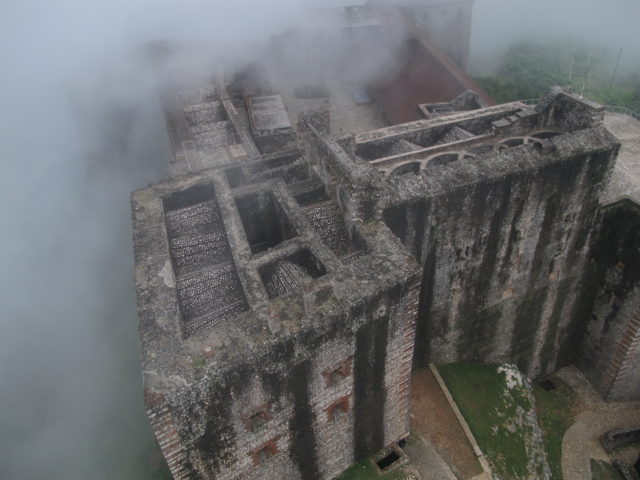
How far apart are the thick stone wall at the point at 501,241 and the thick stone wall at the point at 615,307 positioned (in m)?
0.61

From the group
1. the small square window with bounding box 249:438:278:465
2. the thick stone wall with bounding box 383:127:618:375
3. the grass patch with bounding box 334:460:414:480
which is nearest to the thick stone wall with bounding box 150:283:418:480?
the small square window with bounding box 249:438:278:465

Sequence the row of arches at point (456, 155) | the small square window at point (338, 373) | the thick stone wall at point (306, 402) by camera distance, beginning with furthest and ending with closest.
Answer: the row of arches at point (456, 155) < the small square window at point (338, 373) < the thick stone wall at point (306, 402)

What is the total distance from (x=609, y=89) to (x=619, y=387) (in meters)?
22.9

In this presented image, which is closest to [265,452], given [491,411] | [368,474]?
[368,474]

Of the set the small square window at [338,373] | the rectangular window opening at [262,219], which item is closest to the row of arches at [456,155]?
the rectangular window opening at [262,219]

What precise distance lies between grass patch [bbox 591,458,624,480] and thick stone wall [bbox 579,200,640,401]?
217 centimetres

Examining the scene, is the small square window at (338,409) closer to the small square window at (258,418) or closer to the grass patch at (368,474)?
the small square window at (258,418)

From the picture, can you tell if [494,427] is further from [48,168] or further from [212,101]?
[48,168]

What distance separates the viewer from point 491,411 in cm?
1253

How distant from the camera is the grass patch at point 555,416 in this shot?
13703 millimetres

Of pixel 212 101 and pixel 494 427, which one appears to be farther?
pixel 212 101

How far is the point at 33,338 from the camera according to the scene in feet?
51.1

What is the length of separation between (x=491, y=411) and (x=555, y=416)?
3.43 m

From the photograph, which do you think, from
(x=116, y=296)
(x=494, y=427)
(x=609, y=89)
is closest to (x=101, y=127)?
(x=116, y=296)
